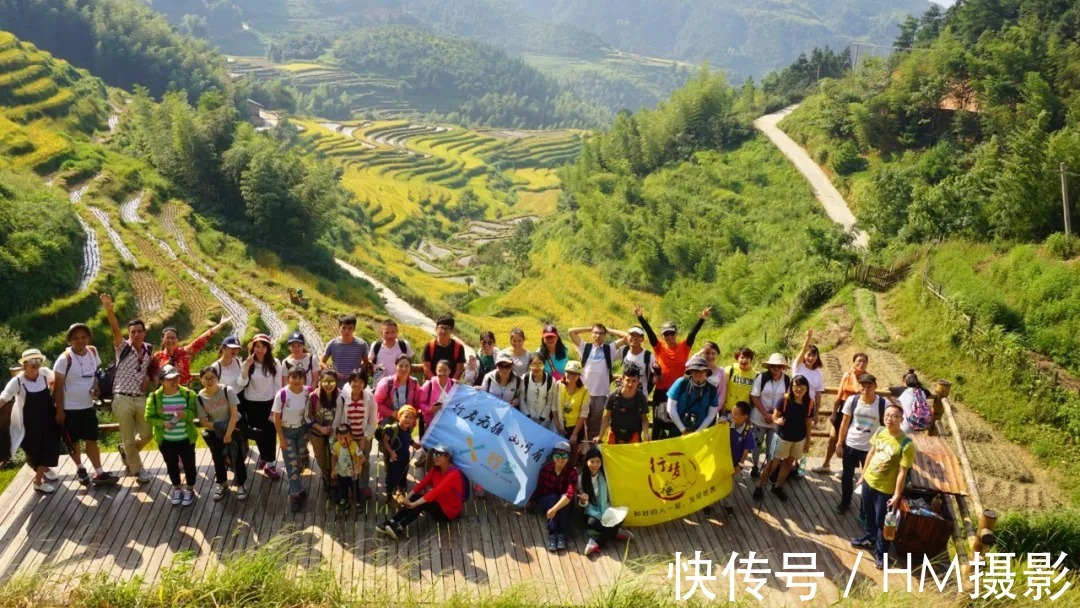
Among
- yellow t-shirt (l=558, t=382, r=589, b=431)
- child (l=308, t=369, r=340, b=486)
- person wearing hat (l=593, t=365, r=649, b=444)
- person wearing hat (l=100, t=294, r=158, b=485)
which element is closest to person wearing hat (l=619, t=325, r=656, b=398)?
person wearing hat (l=593, t=365, r=649, b=444)

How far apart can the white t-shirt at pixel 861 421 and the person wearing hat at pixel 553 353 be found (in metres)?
3.53

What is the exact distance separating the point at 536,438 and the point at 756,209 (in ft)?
115

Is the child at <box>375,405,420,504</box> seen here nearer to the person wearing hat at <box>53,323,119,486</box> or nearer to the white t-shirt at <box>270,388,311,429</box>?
the white t-shirt at <box>270,388,311,429</box>

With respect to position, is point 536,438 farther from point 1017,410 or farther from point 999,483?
point 1017,410

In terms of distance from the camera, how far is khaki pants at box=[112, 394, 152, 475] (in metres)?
8.27

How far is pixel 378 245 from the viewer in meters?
69.1

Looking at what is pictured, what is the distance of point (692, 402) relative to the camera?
8.57 m

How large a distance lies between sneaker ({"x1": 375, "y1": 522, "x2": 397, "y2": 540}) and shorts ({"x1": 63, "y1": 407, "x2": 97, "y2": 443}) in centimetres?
365

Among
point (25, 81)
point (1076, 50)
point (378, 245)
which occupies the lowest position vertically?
point (378, 245)

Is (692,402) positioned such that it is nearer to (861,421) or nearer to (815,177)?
(861,421)

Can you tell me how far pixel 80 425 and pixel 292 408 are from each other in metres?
2.69

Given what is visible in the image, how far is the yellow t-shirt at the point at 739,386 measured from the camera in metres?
8.84

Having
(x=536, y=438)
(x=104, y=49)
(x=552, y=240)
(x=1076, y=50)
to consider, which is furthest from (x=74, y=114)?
(x=1076, y=50)

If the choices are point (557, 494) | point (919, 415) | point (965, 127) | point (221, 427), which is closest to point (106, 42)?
point (965, 127)
